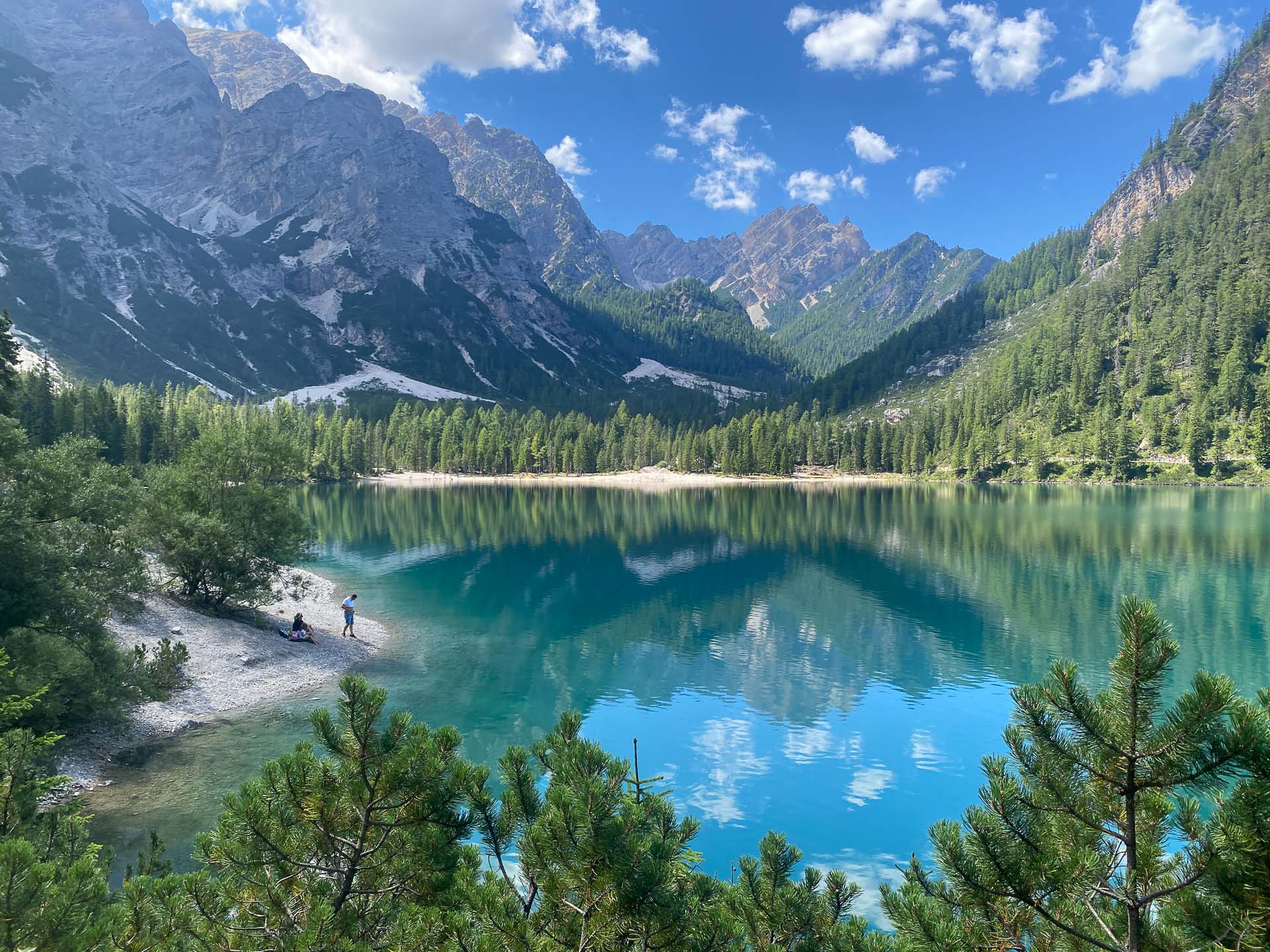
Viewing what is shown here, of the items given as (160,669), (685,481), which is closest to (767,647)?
(160,669)

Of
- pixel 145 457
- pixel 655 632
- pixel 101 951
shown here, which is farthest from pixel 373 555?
pixel 145 457

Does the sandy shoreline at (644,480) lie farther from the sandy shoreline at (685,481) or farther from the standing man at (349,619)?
the standing man at (349,619)

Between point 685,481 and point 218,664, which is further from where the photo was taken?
point 685,481

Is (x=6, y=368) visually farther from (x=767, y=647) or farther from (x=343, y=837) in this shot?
(x=767, y=647)

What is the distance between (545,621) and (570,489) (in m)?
116

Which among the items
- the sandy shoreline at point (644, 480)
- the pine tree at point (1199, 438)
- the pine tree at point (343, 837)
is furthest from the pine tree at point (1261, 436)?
the pine tree at point (343, 837)

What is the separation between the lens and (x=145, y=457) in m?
121

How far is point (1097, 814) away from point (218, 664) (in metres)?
34.5

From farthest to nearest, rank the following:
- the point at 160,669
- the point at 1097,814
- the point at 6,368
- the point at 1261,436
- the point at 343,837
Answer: the point at 1261,436
the point at 6,368
the point at 160,669
the point at 343,837
the point at 1097,814

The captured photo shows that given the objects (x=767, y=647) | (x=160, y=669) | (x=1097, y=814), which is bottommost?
(x=767, y=647)

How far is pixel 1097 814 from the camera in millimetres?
5059

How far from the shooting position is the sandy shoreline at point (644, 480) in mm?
180750

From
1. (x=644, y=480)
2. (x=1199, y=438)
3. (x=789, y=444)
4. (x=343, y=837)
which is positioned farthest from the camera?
(x=789, y=444)

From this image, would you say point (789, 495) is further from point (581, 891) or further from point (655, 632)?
point (581, 891)
